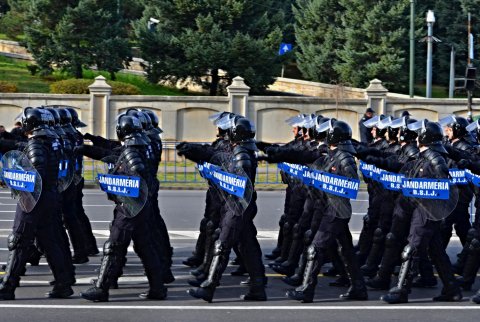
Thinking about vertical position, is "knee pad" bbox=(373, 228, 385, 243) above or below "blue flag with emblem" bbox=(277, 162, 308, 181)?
below

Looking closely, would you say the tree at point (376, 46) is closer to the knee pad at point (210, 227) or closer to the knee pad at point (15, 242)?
the knee pad at point (210, 227)

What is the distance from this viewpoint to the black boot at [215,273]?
11.6 meters

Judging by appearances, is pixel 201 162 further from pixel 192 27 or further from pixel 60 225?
pixel 192 27

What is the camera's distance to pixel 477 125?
13508mm

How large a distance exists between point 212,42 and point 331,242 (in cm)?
3056

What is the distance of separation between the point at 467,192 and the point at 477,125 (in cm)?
86

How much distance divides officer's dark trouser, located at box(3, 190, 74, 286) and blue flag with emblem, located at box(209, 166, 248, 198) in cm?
178

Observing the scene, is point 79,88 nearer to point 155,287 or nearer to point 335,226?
point 155,287

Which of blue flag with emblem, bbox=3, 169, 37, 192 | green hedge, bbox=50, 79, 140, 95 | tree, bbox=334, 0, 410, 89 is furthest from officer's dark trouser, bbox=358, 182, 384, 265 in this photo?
tree, bbox=334, 0, 410, 89

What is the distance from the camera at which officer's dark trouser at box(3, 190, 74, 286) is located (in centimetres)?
1163

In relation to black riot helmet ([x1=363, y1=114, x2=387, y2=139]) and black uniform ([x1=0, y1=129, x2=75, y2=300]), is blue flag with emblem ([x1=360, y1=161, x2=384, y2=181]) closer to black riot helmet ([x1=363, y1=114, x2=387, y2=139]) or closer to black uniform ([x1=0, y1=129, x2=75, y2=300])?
black riot helmet ([x1=363, y1=114, x2=387, y2=139])

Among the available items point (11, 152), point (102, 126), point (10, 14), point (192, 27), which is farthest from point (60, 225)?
point (10, 14)

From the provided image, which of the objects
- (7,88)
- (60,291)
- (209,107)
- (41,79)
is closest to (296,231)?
(60,291)

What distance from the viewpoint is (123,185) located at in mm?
11438
